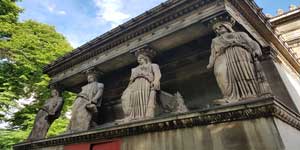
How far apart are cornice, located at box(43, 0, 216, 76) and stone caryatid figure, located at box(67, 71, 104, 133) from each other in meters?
1.63

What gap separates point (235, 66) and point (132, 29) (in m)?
4.01

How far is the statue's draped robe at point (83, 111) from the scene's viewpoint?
773 cm

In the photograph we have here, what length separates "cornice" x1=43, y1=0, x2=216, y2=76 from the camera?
6.79 m

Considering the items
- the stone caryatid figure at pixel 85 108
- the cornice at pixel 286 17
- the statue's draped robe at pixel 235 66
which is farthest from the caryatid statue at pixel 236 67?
the cornice at pixel 286 17

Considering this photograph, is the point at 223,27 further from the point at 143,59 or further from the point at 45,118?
the point at 45,118

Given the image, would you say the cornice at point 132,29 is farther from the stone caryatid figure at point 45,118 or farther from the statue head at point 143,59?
the stone caryatid figure at point 45,118

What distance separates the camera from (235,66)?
5105mm

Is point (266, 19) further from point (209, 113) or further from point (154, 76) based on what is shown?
point (209, 113)

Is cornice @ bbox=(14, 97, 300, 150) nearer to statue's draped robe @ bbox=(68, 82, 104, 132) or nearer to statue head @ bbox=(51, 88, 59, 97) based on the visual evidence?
statue's draped robe @ bbox=(68, 82, 104, 132)

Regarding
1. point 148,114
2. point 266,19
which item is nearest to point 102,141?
point 148,114

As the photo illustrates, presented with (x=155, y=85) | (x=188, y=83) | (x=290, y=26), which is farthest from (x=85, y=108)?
(x=290, y=26)

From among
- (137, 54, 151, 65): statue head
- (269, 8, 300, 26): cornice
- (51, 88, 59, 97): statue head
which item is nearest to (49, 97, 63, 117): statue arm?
(51, 88, 59, 97): statue head

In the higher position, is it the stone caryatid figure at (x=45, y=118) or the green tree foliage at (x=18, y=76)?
the green tree foliage at (x=18, y=76)

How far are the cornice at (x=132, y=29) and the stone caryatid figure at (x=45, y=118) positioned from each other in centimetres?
158
